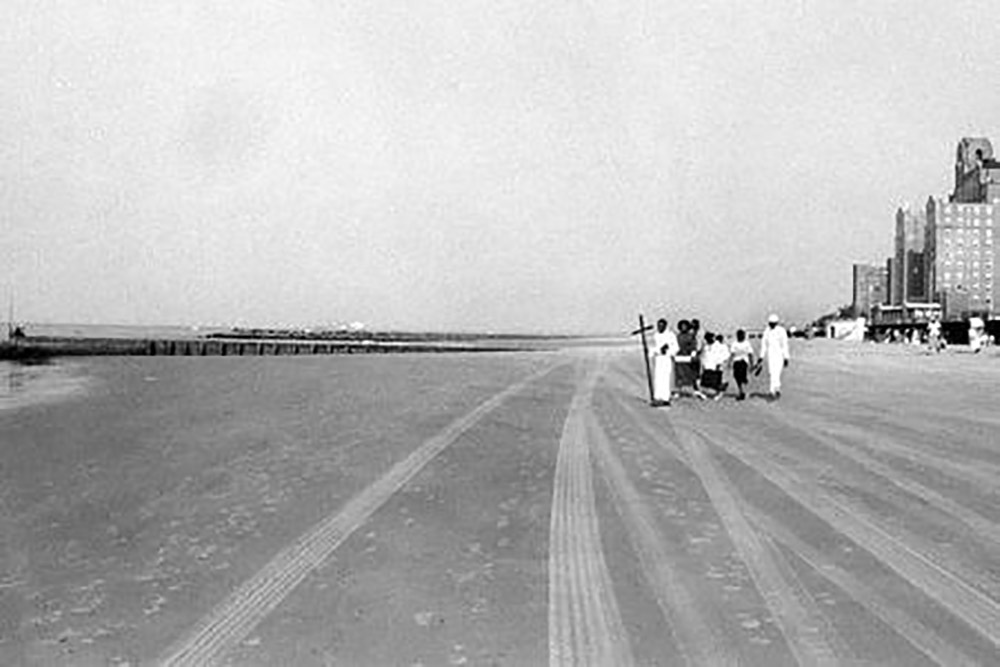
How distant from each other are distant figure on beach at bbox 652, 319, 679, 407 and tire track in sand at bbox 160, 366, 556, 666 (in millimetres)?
9772

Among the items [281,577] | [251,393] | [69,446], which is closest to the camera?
[281,577]

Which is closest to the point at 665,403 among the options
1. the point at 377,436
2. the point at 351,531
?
the point at 377,436

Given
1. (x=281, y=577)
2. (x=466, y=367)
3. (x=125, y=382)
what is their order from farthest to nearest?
(x=466, y=367)
(x=125, y=382)
(x=281, y=577)

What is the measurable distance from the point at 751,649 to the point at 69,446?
39.2ft

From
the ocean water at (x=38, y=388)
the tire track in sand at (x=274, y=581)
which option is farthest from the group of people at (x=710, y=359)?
the ocean water at (x=38, y=388)

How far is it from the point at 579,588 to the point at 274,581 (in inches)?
83.4

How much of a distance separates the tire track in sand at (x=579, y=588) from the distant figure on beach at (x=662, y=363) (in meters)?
9.61

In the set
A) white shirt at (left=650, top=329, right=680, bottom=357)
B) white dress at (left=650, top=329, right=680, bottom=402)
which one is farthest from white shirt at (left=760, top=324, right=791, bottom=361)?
white dress at (left=650, top=329, right=680, bottom=402)

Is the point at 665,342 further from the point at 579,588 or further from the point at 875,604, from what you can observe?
the point at 875,604

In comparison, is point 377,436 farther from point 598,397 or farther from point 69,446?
point 598,397

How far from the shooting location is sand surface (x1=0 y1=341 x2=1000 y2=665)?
586 cm

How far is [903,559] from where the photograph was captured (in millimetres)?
7695

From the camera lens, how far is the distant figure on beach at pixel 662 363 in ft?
69.6

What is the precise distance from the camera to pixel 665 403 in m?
21.2
